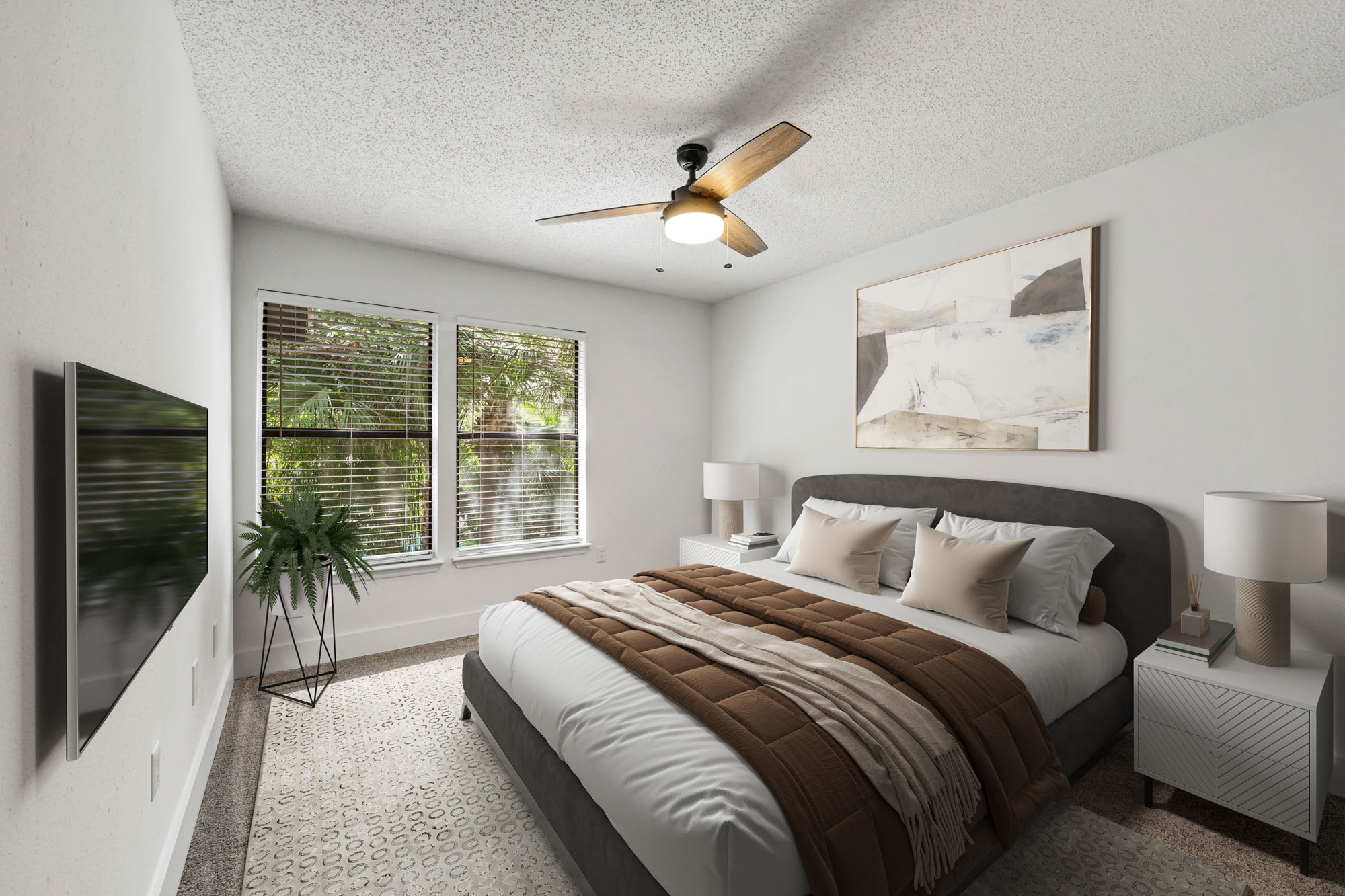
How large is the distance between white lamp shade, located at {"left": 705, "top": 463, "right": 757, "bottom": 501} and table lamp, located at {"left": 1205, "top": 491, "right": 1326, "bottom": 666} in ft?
8.70

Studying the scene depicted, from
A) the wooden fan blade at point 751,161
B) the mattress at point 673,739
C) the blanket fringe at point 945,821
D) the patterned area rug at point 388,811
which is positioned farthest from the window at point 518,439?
the blanket fringe at point 945,821

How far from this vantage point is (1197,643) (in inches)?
86.4

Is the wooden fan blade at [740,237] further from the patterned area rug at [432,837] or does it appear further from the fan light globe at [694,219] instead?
the patterned area rug at [432,837]

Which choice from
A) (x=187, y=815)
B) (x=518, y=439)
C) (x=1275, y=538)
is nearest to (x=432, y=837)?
(x=187, y=815)

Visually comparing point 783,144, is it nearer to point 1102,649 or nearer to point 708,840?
point 708,840

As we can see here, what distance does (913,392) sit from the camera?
11.7 ft

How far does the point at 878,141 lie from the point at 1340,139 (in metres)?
1.62

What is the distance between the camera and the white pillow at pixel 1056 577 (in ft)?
8.24

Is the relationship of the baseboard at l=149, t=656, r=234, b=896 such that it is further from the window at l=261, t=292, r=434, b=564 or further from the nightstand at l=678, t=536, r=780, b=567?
the nightstand at l=678, t=536, r=780, b=567

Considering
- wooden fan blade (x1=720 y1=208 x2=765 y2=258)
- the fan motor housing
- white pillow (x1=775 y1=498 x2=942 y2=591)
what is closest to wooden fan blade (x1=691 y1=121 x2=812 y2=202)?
wooden fan blade (x1=720 y1=208 x2=765 y2=258)

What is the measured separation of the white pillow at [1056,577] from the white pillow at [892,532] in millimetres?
510

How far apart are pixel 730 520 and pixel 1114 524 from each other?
2469 millimetres

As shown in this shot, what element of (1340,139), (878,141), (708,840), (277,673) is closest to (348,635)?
(277,673)

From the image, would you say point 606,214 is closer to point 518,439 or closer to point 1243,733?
point 518,439
